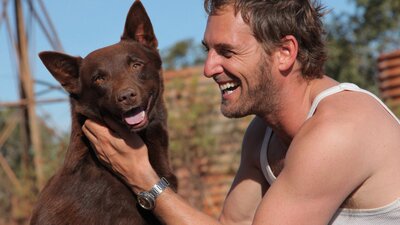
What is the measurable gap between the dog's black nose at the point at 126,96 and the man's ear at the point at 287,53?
771 mm

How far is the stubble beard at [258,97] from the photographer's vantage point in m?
3.45

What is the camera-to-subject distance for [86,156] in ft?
12.5

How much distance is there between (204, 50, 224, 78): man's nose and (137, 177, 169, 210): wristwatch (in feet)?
1.96

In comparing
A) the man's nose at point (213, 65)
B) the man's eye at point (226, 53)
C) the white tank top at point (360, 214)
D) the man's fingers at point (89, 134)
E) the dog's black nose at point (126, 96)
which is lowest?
the white tank top at point (360, 214)

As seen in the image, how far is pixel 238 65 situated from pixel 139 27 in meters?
0.87

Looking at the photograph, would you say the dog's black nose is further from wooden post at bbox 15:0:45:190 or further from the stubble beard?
wooden post at bbox 15:0:45:190

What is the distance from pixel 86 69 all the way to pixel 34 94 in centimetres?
725

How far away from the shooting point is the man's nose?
3.48m

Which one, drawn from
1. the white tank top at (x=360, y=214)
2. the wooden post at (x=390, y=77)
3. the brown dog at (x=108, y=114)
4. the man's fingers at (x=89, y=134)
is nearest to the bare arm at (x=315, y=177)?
the white tank top at (x=360, y=214)

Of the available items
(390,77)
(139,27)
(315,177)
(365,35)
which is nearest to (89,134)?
(139,27)

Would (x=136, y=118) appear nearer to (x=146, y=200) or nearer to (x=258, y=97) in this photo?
(x=146, y=200)

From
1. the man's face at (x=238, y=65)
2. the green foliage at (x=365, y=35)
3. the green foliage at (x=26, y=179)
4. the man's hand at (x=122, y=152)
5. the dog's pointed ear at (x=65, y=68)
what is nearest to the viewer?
the man's face at (x=238, y=65)

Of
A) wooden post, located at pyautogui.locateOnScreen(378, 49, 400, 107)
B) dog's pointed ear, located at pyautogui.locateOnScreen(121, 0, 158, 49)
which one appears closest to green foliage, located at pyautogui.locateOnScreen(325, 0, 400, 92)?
wooden post, located at pyautogui.locateOnScreen(378, 49, 400, 107)

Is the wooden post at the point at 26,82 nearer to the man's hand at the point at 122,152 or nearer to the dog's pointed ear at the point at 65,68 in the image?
the dog's pointed ear at the point at 65,68
